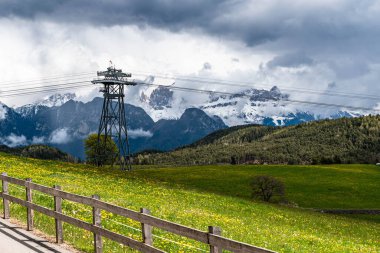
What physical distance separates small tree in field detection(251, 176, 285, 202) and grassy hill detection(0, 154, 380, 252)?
390 inches

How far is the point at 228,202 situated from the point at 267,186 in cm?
3408

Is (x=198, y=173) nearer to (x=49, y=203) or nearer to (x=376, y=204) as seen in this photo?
(x=376, y=204)

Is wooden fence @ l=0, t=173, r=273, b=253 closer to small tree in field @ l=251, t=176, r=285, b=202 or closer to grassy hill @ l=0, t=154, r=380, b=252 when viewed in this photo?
grassy hill @ l=0, t=154, r=380, b=252

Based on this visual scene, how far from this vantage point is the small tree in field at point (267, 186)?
75.9 m

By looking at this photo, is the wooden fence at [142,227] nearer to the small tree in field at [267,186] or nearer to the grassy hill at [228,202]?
the grassy hill at [228,202]

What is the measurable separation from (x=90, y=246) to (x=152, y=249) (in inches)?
210

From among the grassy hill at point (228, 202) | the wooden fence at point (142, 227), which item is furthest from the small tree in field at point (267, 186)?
the wooden fence at point (142, 227)

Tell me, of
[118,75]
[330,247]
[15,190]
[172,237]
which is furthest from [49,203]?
[118,75]

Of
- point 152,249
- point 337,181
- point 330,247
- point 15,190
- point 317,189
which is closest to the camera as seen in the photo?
point 152,249

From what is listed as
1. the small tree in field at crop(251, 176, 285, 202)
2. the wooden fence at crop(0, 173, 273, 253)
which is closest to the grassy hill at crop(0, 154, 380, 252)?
the wooden fence at crop(0, 173, 273, 253)

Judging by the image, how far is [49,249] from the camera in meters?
15.4

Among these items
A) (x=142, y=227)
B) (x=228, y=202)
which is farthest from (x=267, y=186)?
(x=142, y=227)

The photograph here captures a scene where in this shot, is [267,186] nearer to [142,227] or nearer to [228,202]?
[228,202]

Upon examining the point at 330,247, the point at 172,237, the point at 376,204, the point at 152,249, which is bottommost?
the point at 376,204
